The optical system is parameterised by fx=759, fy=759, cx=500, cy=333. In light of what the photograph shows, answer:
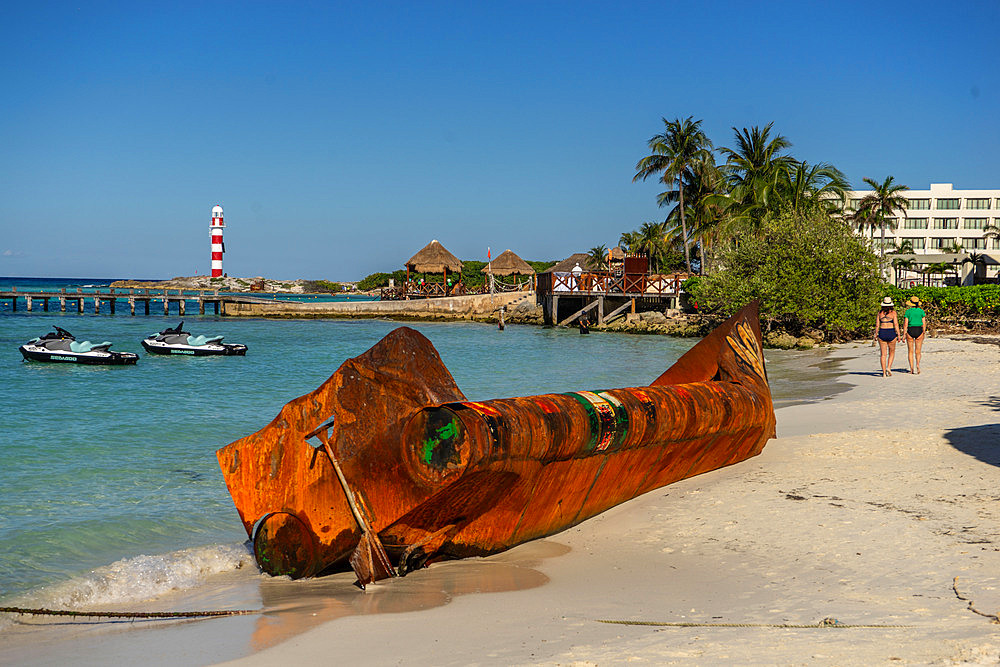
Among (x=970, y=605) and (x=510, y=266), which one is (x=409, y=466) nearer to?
(x=970, y=605)

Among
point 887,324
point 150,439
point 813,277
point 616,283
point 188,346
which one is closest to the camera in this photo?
point 150,439

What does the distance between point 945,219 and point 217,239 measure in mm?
74825

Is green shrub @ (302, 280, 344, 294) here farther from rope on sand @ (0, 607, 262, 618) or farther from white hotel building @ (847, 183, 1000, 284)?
rope on sand @ (0, 607, 262, 618)

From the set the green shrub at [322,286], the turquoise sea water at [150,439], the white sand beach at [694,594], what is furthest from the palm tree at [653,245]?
the green shrub at [322,286]

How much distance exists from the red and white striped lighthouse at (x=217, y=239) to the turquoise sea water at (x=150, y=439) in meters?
46.5

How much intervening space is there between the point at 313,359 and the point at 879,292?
19775mm

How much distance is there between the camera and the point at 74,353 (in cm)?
2288

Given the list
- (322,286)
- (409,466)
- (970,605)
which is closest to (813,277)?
(970,605)

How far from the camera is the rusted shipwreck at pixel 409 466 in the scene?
416cm

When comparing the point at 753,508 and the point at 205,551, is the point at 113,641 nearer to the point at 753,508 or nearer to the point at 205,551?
the point at 205,551

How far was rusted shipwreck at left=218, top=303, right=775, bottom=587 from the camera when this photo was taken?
416 cm

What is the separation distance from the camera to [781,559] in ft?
14.4

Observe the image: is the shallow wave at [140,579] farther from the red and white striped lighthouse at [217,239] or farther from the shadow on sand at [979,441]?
the red and white striped lighthouse at [217,239]

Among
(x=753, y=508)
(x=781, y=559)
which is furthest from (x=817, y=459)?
(x=781, y=559)
